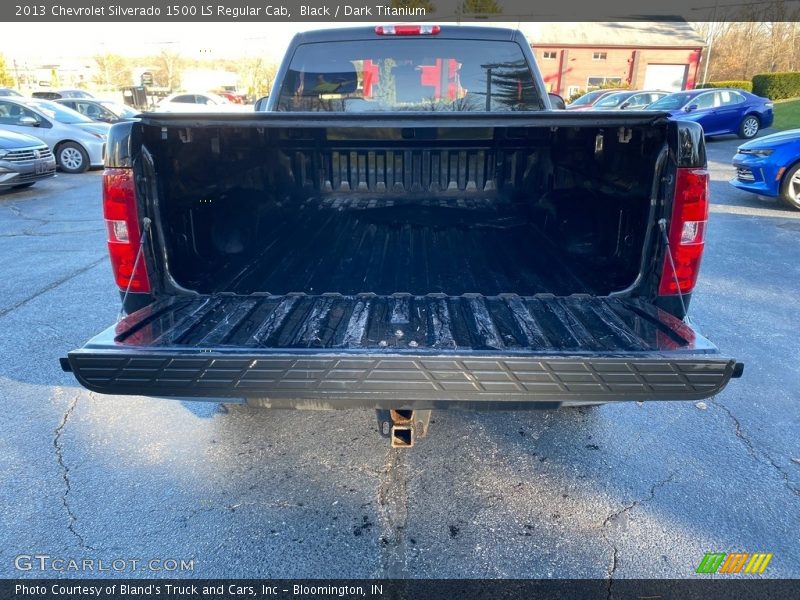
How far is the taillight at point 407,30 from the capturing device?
3729 mm

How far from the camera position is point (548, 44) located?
42.4 m

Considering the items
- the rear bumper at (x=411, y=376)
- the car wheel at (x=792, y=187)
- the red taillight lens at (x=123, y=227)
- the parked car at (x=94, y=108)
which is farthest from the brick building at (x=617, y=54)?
the rear bumper at (x=411, y=376)

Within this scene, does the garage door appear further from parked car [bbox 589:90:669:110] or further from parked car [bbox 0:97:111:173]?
parked car [bbox 0:97:111:173]

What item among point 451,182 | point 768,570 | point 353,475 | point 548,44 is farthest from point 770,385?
point 548,44

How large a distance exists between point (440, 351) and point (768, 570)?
1723 mm

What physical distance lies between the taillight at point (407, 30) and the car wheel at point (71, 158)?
12.0 m

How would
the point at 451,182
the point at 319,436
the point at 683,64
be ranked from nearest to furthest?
1. the point at 319,436
2. the point at 451,182
3. the point at 683,64

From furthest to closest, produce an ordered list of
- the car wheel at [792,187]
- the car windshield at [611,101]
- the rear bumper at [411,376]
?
the car windshield at [611,101] < the car wheel at [792,187] < the rear bumper at [411,376]

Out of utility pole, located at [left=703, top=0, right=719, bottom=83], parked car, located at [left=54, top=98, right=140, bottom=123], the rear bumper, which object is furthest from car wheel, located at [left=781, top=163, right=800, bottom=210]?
utility pole, located at [left=703, top=0, right=719, bottom=83]

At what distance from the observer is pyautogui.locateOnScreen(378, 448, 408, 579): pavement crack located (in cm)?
228

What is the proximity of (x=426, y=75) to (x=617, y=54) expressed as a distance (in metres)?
44.7

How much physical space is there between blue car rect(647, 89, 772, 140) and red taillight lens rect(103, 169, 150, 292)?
1699cm

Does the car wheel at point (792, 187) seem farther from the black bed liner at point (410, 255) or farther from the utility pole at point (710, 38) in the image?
the utility pole at point (710, 38)

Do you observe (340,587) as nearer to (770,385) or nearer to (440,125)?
(440,125)
